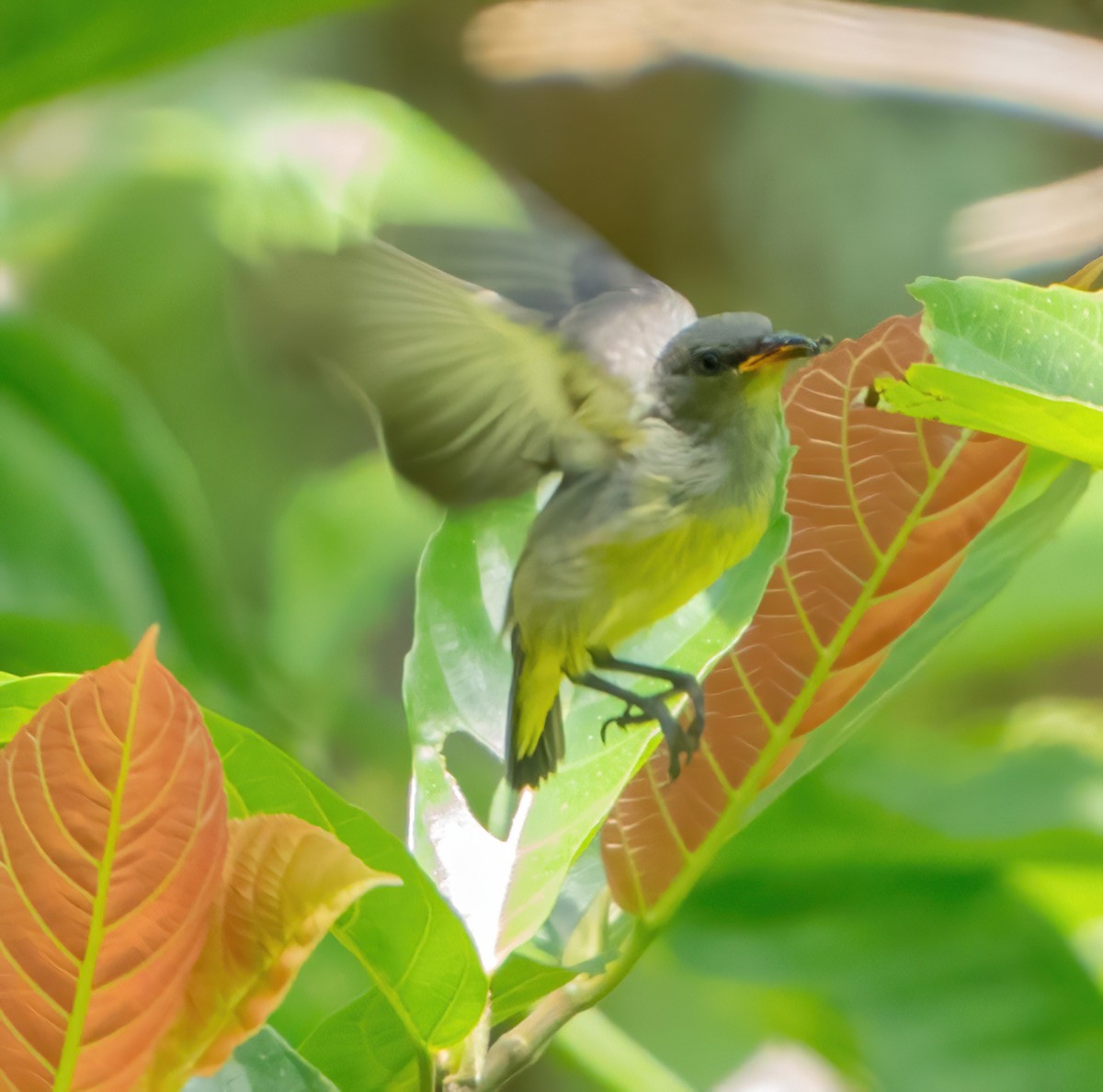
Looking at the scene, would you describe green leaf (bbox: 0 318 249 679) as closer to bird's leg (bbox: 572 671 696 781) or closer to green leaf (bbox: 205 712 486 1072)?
bird's leg (bbox: 572 671 696 781)

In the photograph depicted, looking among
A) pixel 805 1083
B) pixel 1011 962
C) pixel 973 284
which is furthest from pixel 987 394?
pixel 805 1083

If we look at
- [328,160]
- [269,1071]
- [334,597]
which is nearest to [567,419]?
[269,1071]

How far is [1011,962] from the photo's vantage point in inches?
45.4

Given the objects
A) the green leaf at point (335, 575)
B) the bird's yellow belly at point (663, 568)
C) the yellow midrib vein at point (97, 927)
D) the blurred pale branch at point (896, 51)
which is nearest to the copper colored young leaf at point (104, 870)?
the yellow midrib vein at point (97, 927)

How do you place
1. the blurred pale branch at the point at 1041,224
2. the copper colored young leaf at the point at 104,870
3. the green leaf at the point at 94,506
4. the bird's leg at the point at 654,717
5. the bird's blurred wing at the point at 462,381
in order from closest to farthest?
the copper colored young leaf at the point at 104,870, the bird's leg at the point at 654,717, the bird's blurred wing at the point at 462,381, the blurred pale branch at the point at 1041,224, the green leaf at the point at 94,506

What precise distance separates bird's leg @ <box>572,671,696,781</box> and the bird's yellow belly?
1.6 inches

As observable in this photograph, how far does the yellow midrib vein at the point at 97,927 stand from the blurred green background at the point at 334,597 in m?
0.34

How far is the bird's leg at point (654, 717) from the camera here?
71cm

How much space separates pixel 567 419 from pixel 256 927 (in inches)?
18.6

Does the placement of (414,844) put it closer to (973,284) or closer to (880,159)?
(973,284)

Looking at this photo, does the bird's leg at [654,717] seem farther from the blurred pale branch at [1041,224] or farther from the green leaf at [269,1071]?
the blurred pale branch at [1041,224]

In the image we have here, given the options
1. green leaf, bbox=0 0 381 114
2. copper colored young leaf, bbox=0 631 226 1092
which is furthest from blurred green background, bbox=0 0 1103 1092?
copper colored young leaf, bbox=0 631 226 1092

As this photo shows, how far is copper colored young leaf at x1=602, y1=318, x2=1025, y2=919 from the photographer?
0.71 meters

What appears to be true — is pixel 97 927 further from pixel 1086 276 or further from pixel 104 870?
pixel 1086 276
